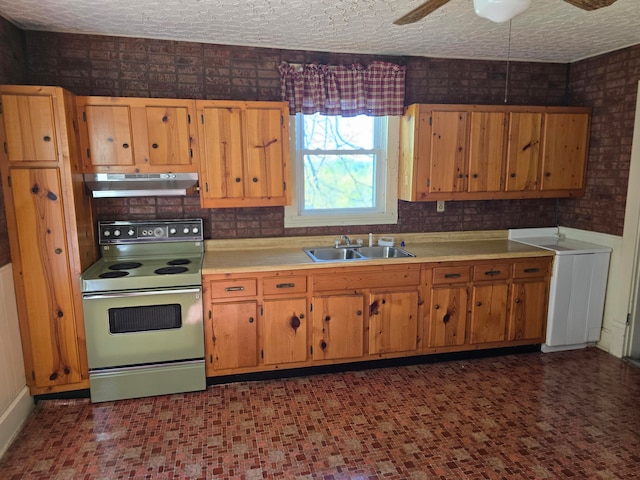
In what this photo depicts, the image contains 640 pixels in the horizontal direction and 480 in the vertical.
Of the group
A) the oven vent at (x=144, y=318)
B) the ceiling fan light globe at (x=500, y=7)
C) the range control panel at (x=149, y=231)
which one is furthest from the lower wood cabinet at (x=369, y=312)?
the ceiling fan light globe at (x=500, y=7)

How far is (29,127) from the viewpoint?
Result: 8.64ft

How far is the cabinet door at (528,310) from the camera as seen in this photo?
11.6 ft

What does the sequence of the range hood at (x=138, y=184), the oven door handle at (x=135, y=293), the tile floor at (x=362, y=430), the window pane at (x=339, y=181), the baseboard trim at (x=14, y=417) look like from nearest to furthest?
the tile floor at (x=362, y=430)
the baseboard trim at (x=14, y=417)
the oven door handle at (x=135, y=293)
the range hood at (x=138, y=184)
the window pane at (x=339, y=181)

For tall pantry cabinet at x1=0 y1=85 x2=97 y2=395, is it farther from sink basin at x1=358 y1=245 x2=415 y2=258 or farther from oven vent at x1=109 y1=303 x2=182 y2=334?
sink basin at x1=358 y1=245 x2=415 y2=258

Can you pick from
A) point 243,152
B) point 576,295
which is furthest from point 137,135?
point 576,295

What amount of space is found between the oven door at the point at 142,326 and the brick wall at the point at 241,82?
2.50 ft

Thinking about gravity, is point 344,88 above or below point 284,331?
above

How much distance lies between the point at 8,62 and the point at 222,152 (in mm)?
1406

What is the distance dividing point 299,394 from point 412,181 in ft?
6.13

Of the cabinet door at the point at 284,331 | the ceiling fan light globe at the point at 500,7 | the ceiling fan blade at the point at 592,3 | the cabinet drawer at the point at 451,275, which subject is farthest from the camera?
the cabinet drawer at the point at 451,275

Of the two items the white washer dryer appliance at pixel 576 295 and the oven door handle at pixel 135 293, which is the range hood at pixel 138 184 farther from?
the white washer dryer appliance at pixel 576 295

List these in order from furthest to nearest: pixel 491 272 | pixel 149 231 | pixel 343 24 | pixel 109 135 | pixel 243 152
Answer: pixel 491 272 < pixel 149 231 < pixel 243 152 < pixel 109 135 < pixel 343 24

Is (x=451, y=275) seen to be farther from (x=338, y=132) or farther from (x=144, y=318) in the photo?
(x=144, y=318)

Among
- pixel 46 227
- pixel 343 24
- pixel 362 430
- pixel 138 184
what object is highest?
pixel 343 24
